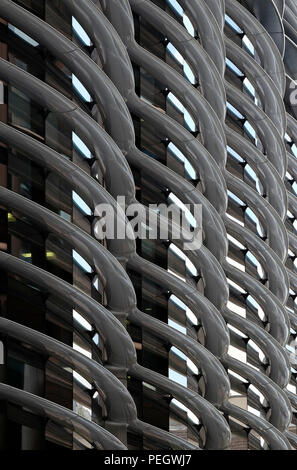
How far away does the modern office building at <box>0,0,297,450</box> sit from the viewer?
1212 centimetres

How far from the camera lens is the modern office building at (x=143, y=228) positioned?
1212 cm

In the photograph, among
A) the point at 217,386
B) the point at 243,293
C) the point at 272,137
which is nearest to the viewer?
the point at 217,386

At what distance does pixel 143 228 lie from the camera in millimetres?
14477

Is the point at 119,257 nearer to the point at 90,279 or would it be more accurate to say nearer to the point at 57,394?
the point at 90,279

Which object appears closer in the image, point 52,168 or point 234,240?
point 52,168

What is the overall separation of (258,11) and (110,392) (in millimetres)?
10032

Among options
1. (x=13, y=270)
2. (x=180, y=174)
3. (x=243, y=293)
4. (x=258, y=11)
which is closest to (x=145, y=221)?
(x=180, y=174)

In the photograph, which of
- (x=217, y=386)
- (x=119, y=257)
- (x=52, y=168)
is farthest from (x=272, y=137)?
(x=52, y=168)

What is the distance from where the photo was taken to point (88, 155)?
44.8 feet

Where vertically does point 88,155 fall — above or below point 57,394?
above

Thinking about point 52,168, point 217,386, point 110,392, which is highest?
point 52,168

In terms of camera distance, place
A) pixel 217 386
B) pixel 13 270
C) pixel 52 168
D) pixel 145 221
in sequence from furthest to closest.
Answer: pixel 217 386
pixel 145 221
pixel 52 168
pixel 13 270

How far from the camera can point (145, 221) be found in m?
14.3

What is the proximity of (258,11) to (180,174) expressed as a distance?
214 inches
